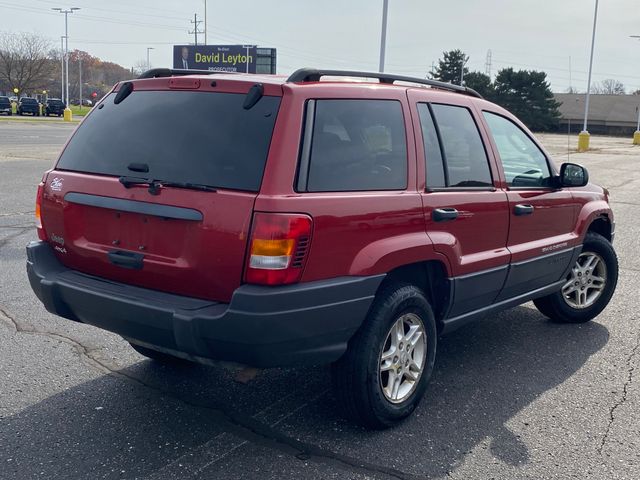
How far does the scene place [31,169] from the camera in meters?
16.5

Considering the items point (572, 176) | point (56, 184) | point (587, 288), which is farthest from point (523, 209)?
point (56, 184)

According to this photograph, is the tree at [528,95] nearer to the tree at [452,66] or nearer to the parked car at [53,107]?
the tree at [452,66]

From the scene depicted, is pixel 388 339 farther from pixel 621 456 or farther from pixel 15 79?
pixel 15 79

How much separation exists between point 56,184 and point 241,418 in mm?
1648

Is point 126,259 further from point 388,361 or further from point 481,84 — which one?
point 481,84

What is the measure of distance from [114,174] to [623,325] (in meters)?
4.34

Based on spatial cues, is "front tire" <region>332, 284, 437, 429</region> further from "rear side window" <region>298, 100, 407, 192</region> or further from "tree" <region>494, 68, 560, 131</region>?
"tree" <region>494, 68, 560, 131</region>

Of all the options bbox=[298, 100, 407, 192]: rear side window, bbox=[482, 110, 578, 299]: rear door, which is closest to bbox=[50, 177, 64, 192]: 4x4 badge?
bbox=[298, 100, 407, 192]: rear side window

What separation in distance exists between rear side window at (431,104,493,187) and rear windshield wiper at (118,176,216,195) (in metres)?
1.54

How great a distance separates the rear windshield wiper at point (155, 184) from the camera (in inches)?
132

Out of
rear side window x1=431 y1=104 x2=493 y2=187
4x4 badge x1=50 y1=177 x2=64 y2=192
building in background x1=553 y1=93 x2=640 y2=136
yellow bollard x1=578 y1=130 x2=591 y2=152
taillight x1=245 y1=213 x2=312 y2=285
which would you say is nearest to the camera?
taillight x1=245 y1=213 x2=312 y2=285

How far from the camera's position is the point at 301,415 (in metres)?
3.98

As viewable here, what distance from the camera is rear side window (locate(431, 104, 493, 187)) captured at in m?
4.23

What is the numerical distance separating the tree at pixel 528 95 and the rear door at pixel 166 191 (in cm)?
6139
